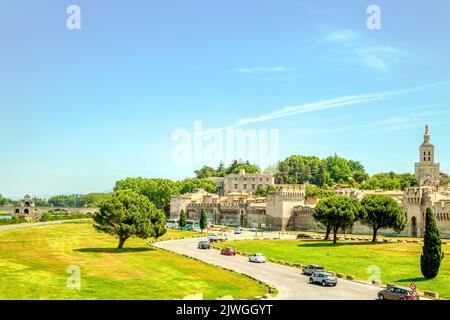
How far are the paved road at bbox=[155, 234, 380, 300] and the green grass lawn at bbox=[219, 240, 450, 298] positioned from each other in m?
5.53

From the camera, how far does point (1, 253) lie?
7094 cm

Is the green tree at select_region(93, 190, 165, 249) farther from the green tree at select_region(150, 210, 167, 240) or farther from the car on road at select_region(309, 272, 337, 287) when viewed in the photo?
the car on road at select_region(309, 272, 337, 287)

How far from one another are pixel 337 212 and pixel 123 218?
3839 centimetres

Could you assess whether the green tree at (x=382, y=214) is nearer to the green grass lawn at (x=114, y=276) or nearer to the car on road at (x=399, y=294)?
the green grass lawn at (x=114, y=276)

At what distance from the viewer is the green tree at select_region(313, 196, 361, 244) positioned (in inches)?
3676

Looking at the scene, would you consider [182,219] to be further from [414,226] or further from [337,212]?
[414,226]

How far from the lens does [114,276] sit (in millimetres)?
50812

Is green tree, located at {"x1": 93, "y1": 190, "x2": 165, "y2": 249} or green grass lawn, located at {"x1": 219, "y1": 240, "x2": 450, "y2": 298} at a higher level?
green tree, located at {"x1": 93, "y1": 190, "x2": 165, "y2": 249}

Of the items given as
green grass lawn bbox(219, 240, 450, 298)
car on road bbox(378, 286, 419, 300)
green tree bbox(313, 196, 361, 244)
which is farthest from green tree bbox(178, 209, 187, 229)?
car on road bbox(378, 286, 419, 300)

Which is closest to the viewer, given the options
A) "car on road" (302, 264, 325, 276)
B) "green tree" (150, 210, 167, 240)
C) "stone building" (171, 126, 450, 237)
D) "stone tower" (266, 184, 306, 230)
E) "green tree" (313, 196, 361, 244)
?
"car on road" (302, 264, 325, 276)

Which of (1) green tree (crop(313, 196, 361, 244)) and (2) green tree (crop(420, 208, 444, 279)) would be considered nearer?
(2) green tree (crop(420, 208, 444, 279))

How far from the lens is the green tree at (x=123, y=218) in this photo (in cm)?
7656
